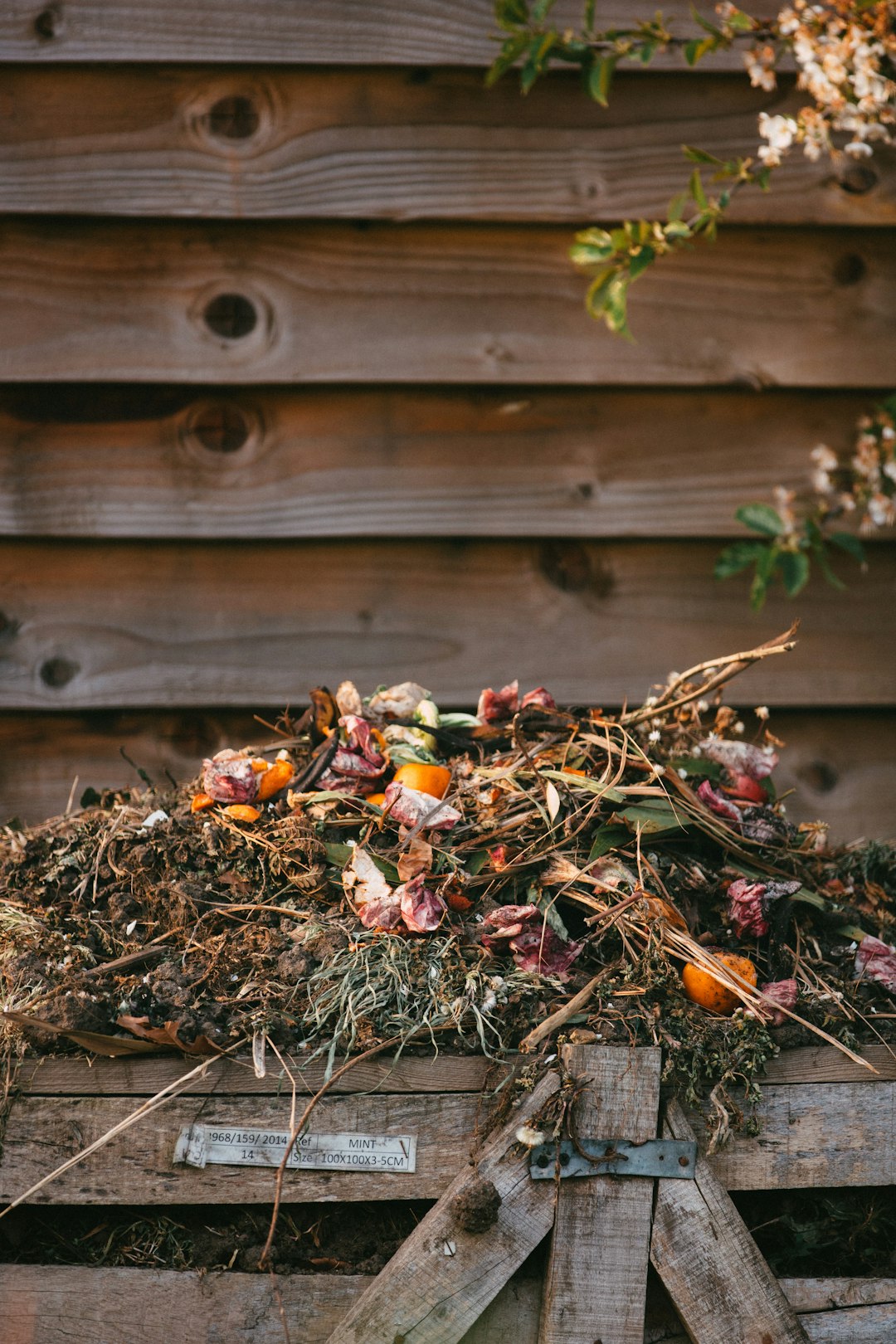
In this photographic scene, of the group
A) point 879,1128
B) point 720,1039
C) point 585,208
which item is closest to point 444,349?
point 585,208

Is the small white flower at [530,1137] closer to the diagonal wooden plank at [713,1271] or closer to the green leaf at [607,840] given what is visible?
the diagonal wooden plank at [713,1271]

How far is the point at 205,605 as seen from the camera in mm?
1834

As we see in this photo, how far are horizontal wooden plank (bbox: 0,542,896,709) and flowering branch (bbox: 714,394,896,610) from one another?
0.12 meters

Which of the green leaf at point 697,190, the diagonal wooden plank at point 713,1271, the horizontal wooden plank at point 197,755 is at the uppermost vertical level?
the green leaf at point 697,190

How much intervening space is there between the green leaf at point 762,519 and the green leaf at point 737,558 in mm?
30

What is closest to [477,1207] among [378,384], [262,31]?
[378,384]

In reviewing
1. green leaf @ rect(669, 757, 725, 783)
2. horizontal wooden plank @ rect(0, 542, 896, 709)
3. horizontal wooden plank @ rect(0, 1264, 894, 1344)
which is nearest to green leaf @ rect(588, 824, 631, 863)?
green leaf @ rect(669, 757, 725, 783)

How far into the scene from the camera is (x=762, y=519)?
5.52 feet

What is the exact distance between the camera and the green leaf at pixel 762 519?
5.49ft

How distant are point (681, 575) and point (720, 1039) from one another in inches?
38.5

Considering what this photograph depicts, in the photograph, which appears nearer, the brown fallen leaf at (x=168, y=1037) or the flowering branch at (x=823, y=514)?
the brown fallen leaf at (x=168, y=1037)

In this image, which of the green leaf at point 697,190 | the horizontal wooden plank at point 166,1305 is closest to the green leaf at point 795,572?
the green leaf at point 697,190

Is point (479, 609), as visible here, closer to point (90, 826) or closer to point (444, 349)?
point (444, 349)

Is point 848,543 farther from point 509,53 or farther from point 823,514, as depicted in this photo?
point 509,53
